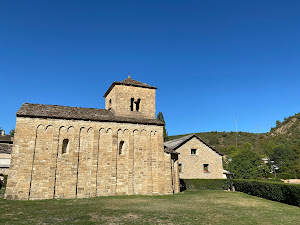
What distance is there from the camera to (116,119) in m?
20.3

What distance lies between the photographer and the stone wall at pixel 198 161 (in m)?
29.7

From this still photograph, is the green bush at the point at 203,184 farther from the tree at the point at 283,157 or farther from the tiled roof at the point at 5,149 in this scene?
the tree at the point at 283,157

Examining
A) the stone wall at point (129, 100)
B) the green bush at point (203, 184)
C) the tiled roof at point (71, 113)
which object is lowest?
the green bush at point (203, 184)

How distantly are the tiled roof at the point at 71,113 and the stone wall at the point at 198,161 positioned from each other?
10.6m

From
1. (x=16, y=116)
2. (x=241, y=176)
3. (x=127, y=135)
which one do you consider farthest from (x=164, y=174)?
(x=241, y=176)

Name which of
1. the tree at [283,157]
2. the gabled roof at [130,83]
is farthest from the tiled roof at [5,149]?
the tree at [283,157]

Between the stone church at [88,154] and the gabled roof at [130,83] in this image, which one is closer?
the stone church at [88,154]

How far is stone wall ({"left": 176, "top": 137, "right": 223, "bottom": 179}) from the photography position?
29.7 m

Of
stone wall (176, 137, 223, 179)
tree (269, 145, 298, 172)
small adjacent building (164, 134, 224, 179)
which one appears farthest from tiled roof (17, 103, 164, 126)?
tree (269, 145, 298, 172)

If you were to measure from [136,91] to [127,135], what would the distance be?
576 cm

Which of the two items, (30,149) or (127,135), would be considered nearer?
(30,149)

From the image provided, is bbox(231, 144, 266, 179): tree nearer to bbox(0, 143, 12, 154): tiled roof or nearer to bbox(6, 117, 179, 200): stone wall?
bbox(6, 117, 179, 200): stone wall

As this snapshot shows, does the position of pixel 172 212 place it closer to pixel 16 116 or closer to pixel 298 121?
pixel 16 116

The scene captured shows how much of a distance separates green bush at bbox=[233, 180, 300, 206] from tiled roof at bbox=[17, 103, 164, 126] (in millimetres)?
11697
